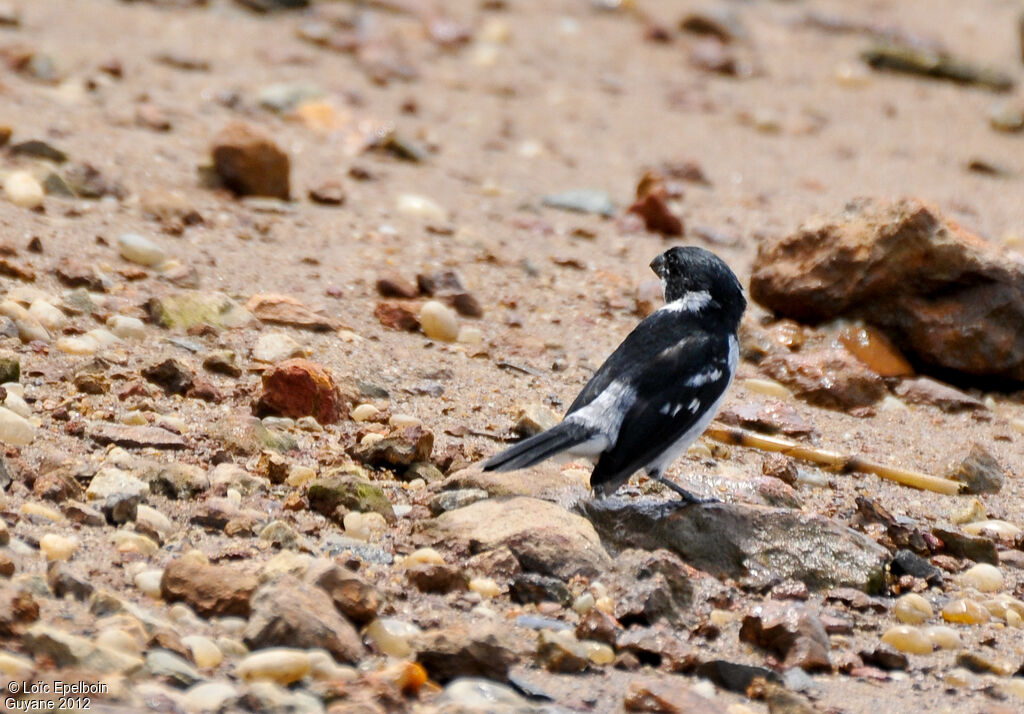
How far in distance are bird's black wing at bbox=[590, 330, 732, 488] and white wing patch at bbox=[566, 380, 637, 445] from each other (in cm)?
2

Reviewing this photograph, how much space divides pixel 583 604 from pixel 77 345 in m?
2.39

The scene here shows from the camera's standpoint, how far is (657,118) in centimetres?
1088

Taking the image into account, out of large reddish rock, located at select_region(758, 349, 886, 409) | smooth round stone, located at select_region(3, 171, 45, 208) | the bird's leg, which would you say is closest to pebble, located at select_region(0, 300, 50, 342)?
smooth round stone, located at select_region(3, 171, 45, 208)

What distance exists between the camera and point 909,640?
427 cm

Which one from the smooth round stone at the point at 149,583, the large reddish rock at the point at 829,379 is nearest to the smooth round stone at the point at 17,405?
the smooth round stone at the point at 149,583

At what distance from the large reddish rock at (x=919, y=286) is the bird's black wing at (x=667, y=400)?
5.29 ft

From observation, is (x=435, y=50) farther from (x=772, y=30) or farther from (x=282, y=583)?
(x=282, y=583)

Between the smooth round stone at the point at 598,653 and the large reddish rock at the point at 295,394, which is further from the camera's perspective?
the large reddish rock at the point at 295,394

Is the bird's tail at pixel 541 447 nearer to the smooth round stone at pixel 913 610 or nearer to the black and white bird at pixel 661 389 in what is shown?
the black and white bird at pixel 661 389

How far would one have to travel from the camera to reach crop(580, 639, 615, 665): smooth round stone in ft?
12.8

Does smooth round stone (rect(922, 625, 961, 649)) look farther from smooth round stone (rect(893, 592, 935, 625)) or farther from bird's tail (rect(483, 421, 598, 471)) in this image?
bird's tail (rect(483, 421, 598, 471))

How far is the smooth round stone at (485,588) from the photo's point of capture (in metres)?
4.18

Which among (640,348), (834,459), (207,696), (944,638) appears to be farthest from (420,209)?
(207,696)

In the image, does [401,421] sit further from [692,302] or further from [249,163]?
[249,163]
